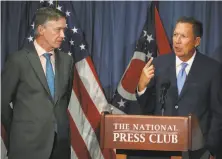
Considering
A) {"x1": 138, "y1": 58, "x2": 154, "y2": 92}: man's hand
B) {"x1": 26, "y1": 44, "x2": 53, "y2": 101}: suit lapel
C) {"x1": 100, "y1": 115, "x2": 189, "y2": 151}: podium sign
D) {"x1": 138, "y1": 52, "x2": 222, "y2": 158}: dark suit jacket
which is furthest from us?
{"x1": 138, "y1": 52, "x2": 222, "y2": 158}: dark suit jacket

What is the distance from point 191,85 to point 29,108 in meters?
1.21

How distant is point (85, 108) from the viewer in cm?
371

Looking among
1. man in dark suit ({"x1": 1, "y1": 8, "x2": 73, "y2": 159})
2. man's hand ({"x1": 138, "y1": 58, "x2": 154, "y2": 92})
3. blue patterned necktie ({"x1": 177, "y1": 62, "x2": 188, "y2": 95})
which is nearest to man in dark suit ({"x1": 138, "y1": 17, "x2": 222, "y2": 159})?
blue patterned necktie ({"x1": 177, "y1": 62, "x2": 188, "y2": 95})

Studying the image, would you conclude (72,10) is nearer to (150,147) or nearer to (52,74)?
(52,74)

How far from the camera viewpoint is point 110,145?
8.21 feet

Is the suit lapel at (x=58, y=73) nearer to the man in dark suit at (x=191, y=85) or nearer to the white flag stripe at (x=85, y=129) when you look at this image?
the man in dark suit at (x=191, y=85)

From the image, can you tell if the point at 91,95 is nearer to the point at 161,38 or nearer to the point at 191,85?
the point at 161,38

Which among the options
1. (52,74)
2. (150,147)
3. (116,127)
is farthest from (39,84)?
(150,147)

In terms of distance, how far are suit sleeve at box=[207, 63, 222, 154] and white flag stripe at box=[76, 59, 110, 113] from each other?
0.92 meters

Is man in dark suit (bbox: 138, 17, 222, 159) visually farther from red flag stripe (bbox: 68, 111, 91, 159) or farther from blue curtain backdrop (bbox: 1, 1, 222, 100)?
red flag stripe (bbox: 68, 111, 91, 159)

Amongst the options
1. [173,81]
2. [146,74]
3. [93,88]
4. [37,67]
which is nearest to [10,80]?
[37,67]

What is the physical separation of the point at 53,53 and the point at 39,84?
29 centimetres

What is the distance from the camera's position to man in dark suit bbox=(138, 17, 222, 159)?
10.4ft

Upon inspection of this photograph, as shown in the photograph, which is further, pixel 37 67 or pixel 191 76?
pixel 191 76
